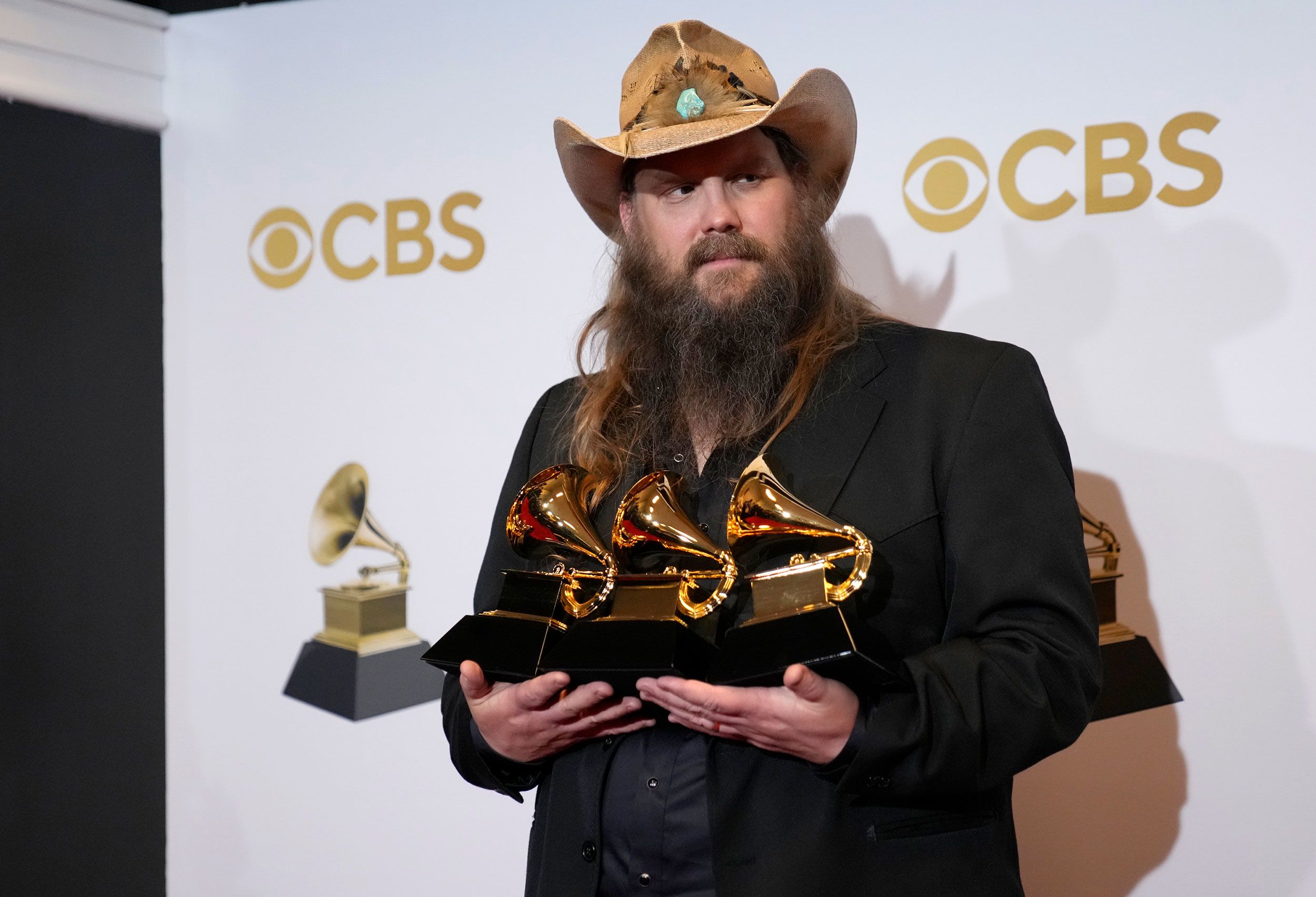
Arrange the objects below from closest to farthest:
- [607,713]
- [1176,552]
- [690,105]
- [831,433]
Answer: [607,713]
[831,433]
[690,105]
[1176,552]

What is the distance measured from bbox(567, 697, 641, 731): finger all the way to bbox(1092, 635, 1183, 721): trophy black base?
132cm

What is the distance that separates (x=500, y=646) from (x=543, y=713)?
0.11 m

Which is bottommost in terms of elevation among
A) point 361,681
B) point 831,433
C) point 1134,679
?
point 361,681

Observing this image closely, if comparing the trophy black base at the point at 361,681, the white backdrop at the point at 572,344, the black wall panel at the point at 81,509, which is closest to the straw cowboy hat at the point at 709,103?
the white backdrop at the point at 572,344

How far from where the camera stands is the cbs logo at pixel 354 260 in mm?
3350

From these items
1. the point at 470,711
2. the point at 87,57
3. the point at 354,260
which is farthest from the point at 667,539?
the point at 87,57

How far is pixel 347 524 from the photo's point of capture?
3.51 m

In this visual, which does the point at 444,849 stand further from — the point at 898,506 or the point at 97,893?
→ the point at 898,506

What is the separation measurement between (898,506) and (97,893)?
3.00 meters

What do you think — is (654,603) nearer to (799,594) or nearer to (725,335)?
(799,594)

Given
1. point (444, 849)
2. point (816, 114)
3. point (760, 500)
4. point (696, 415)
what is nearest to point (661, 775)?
point (760, 500)

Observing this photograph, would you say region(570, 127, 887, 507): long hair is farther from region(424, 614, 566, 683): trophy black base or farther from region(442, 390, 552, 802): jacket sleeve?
region(424, 614, 566, 683): trophy black base

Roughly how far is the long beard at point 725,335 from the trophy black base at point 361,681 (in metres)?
1.50

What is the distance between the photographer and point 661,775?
5.75 feet
